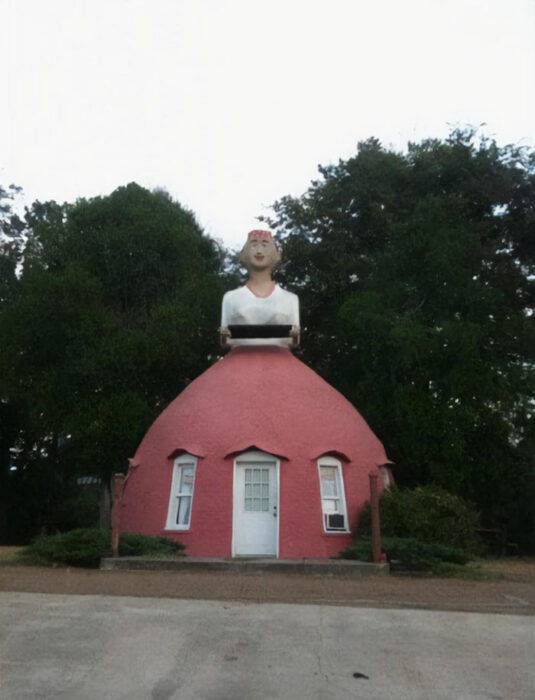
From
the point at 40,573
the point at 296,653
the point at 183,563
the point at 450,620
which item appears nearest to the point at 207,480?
the point at 183,563

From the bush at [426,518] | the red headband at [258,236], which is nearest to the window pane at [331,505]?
the bush at [426,518]

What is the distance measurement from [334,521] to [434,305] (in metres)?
6.95

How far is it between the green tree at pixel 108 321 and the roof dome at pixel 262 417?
342 cm

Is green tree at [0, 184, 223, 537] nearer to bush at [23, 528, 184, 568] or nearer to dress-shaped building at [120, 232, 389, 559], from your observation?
dress-shaped building at [120, 232, 389, 559]

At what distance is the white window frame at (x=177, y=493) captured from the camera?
59.1 ft

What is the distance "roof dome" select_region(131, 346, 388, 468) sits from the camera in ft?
59.5

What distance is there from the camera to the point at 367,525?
17.6 m

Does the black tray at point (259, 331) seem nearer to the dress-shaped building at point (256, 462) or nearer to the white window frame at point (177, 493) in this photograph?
the dress-shaped building at point (256, 462)

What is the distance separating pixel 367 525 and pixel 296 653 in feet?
33.0

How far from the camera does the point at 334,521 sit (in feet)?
58.8

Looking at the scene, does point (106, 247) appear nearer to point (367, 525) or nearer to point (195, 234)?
point (195, 234)

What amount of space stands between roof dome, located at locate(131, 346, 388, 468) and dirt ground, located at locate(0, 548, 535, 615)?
376 cm

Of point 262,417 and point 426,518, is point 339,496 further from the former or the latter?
point 262,417

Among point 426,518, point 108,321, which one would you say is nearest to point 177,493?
point 426,518
